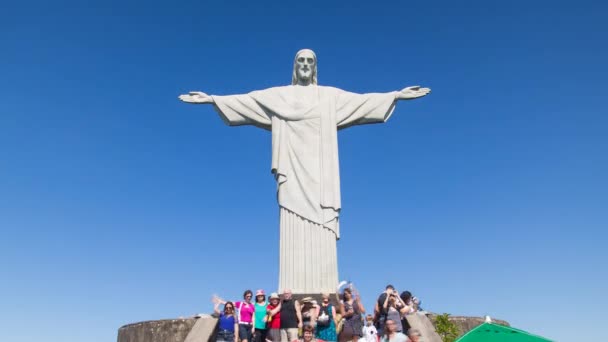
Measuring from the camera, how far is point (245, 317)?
10711 millimetres

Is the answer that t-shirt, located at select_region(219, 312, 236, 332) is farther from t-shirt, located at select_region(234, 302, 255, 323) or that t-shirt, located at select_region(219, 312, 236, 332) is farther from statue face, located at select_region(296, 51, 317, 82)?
statue face, located at select_region(296, 51, 317, 82)

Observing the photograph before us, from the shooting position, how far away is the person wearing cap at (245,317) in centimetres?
1066

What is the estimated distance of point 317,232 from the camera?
14.6m

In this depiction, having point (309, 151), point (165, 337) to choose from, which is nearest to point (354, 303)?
point (165, 337)

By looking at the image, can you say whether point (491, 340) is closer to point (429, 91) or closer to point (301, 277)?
point (301, 277)

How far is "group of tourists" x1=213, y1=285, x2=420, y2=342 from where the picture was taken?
10477 millimetres

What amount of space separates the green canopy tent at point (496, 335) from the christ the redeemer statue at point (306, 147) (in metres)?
8.97

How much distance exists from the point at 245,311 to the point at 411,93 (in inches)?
326

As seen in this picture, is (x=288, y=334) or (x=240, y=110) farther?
(x=240, y=110)

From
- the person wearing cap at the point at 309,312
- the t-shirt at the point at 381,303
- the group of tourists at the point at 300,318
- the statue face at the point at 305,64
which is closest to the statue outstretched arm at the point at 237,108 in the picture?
the statue face at the point at 305,64

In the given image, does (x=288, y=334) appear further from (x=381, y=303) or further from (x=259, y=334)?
(x=381, y=303)

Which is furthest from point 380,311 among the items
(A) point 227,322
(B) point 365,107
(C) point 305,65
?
(C) point 305,65

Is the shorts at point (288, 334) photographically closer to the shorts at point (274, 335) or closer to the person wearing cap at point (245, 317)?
the shorts at point (274, 335)

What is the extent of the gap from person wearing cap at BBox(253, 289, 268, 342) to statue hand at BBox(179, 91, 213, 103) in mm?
6595
